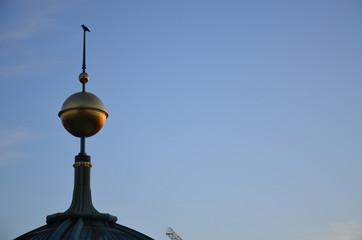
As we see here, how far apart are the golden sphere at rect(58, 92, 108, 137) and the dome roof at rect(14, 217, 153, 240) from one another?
172 inches

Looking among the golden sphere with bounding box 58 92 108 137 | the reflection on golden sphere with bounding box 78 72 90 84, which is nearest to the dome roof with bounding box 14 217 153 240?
the golden sphere with bounding box 58 92 108 137

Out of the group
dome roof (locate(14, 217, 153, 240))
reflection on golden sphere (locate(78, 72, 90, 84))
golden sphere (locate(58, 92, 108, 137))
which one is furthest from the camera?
reflection on golden sphere (locate(78, 72, 90, 84))

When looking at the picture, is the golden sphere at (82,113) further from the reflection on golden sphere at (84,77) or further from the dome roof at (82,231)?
the dome roof at (82,231)

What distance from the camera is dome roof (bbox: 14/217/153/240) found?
2331 centimetres

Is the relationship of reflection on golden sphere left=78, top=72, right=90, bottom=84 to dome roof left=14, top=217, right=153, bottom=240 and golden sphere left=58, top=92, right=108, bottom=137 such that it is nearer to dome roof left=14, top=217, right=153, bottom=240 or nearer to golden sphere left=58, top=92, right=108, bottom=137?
golden sphere left=58, top=92, right=108, bottom=137

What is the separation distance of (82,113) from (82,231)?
567cm

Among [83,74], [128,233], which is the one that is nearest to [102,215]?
[128,233]

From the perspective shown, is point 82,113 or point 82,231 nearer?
point 82,231

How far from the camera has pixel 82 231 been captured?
23.8 m

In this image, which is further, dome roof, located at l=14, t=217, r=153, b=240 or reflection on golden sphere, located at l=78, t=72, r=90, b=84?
reflection on golden sphere, located at l=78, t=72, r=90, b=84

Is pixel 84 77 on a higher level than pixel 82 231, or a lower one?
higher

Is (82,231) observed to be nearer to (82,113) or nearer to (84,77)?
(82,113)

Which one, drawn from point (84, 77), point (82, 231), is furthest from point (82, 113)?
point (82, 231)

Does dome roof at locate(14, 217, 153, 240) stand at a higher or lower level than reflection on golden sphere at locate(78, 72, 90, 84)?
lower
